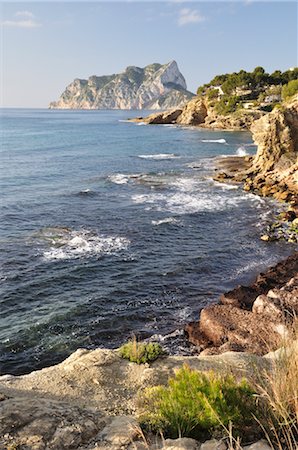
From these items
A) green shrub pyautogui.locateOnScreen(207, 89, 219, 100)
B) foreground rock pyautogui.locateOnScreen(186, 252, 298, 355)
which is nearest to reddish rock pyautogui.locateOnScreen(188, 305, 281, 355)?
foreground rock pyautogui.locateOnScreen(186, 252, 298, 355)

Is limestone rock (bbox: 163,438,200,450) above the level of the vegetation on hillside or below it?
below

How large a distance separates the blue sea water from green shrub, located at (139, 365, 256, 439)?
12500mm

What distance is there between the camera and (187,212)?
134ft

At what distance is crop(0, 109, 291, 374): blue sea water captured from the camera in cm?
2078

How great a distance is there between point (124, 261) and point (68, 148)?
6256 cm

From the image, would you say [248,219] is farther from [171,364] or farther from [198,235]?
[171,364]

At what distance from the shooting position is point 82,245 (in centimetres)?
3106

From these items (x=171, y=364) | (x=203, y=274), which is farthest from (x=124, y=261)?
(x=171, y=364)

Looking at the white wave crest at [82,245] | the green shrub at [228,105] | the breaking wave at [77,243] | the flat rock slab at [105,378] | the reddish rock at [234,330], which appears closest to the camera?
the flat rock slab at [105,378]

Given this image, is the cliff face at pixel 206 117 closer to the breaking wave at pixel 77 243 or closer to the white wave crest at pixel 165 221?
the white wave crest at pixel 165 221

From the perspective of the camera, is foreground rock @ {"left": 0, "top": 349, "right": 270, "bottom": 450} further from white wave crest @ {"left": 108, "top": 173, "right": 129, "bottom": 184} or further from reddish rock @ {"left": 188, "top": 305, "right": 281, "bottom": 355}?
white wave crest @ {"left": 108, "top": 173, "right": 129, "bottom": 184}

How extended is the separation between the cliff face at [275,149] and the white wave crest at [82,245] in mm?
24151

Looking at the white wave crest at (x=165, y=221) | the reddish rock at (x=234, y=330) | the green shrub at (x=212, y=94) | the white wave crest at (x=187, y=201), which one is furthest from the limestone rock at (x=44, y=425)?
the green shrub at (x=212, y=94)

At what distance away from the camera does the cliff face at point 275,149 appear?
168 feet
